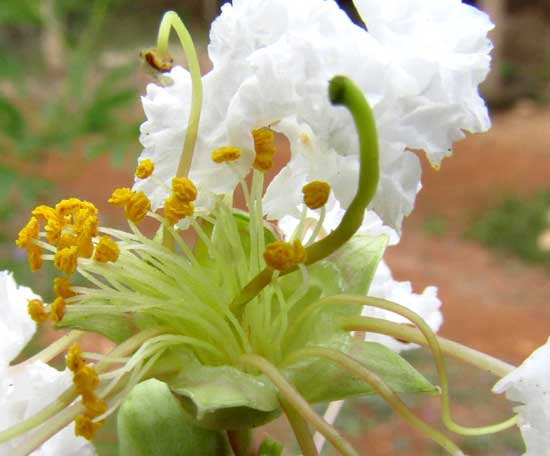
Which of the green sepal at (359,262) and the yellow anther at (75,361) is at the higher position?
the green sepal at (359,262)

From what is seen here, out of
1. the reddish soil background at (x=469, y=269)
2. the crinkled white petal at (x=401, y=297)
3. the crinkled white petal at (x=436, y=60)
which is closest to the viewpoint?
the crinkled white petal at (x=436, y=60)

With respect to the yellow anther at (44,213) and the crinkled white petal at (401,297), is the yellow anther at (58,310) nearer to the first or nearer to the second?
the yellow anther at (44,213)

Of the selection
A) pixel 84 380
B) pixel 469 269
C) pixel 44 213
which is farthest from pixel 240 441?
pixel 469 269

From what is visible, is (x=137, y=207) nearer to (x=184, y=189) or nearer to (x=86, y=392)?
(x=184, y=189)

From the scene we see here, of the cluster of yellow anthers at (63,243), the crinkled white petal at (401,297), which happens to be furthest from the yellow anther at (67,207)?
the crinkled white petal at (401,297)

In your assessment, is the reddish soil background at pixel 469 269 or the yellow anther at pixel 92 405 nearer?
the yellow anther at pixel 92 405

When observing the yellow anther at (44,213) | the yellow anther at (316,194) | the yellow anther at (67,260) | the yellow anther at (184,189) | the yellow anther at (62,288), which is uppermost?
the yellow anther at (316,194)
